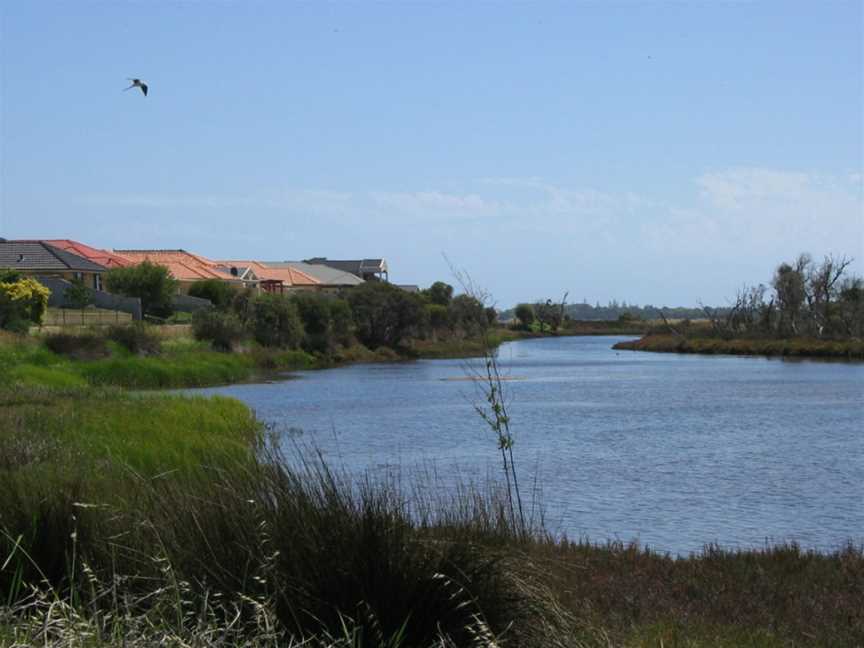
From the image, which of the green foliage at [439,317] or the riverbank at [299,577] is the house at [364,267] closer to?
the green foliage at [439,317]

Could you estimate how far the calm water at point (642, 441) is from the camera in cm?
1853

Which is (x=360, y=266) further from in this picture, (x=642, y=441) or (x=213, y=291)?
(x=642, y=441)

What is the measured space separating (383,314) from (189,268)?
21727 millimetres

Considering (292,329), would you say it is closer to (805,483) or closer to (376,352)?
(376,352)

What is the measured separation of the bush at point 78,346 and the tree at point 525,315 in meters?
117

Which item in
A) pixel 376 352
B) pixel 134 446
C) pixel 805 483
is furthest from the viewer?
pixel 376 352

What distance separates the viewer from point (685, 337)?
346 feet

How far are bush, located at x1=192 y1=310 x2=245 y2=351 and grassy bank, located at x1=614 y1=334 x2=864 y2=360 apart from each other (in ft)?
136

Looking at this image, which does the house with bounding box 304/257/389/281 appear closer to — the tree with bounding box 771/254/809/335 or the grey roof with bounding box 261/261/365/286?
the grey roof with bounding box 261/261/365/286

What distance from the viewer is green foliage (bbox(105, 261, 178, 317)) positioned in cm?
8012

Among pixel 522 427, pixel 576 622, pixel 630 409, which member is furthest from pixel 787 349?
pixel 576 622

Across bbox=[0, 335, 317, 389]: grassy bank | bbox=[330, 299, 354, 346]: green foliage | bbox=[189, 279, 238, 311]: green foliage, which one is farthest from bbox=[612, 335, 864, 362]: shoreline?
bbox=[0, 335, 317, 389]: grassy bank

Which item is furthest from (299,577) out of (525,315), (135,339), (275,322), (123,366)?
(525,315)

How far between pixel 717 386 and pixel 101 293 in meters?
38.5
